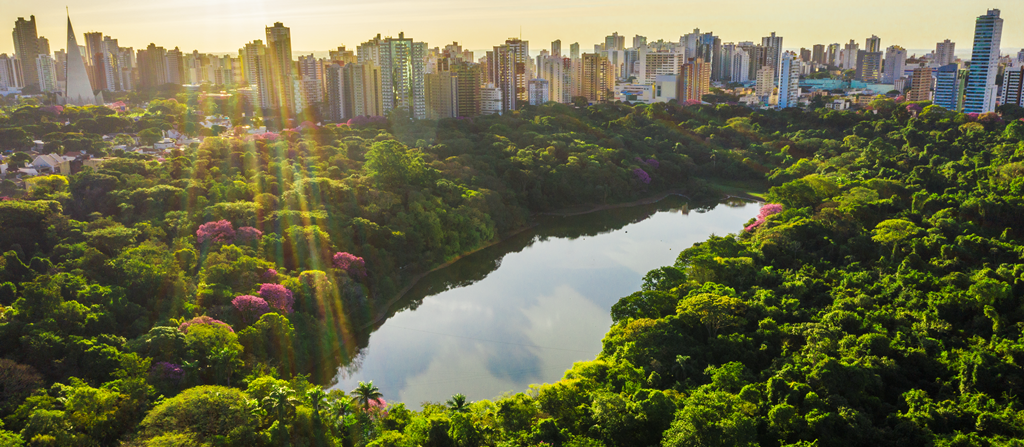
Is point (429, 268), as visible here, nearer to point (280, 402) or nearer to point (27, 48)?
point (280, 402)

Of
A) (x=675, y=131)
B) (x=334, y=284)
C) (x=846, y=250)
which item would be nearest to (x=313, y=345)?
(x=334, y=284)

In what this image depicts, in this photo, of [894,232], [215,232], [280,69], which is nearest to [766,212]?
[894,232]

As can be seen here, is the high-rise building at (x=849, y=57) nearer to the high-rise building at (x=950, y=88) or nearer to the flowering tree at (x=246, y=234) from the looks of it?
the high-rise building at (x=950, y=88)

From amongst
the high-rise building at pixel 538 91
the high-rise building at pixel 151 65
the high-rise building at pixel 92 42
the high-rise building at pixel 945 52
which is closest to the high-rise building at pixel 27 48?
the high-rise building at pixel 92 42

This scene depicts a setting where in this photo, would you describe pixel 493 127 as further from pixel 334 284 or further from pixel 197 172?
pixel 334 284

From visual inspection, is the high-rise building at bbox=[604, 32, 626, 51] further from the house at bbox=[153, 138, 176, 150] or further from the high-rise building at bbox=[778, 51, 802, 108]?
the house at bbox=[153, 138, 176, 150]
